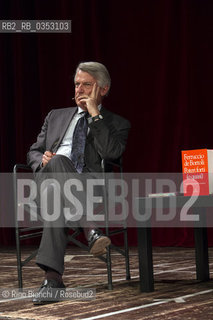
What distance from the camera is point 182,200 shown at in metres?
2.25

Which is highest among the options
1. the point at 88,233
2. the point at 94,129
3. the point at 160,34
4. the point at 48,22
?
the point at 48,22

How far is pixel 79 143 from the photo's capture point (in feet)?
8.53

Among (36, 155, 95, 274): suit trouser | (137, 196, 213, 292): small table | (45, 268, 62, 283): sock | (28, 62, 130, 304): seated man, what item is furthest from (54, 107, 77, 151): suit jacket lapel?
(45, 268, 62, 283): sock

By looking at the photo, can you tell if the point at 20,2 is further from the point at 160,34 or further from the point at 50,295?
the point at 50,295

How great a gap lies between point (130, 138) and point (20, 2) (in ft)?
6.24

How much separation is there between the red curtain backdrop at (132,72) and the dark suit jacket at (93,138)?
2.12 m

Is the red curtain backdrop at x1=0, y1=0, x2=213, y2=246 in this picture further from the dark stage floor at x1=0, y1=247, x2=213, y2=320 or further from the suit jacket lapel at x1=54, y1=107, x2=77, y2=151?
the suit jacket lapel at x1=54, y1=107, x2=77, y2=151

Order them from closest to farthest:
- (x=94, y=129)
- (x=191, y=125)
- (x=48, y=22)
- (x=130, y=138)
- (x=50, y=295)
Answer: (x=50, y=295) → (x=94, y=129) → (x=191, y=125) → (x=130, y=138) → (x=48, y=22)

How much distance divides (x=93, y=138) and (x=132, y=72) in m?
2.54

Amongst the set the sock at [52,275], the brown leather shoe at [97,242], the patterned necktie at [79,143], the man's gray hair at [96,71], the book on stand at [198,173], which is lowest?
the sock at [52,275]

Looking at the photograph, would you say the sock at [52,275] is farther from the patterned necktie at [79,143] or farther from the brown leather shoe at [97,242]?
the patterned necktie at [79,143]

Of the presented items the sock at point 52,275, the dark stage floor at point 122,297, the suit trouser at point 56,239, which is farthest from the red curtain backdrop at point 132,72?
the sock at point 52,275

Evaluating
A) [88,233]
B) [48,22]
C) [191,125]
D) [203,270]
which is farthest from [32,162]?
[48,22]

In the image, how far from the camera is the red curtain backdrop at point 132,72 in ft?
15.5
